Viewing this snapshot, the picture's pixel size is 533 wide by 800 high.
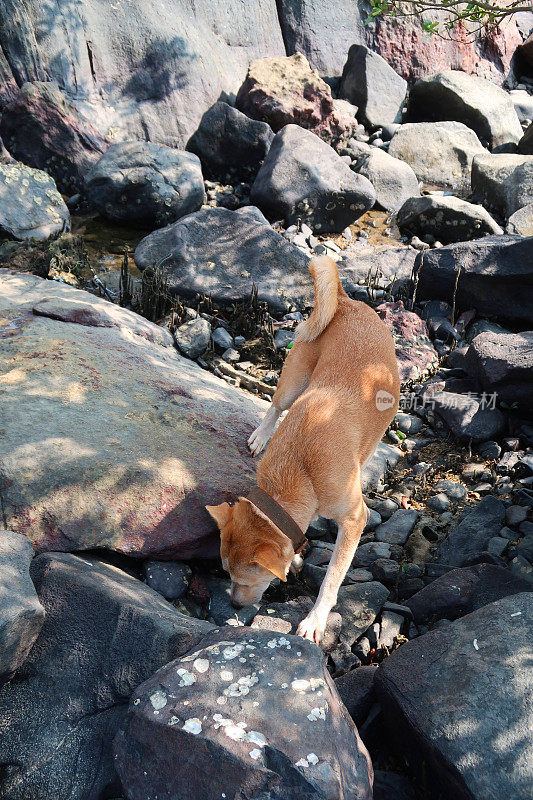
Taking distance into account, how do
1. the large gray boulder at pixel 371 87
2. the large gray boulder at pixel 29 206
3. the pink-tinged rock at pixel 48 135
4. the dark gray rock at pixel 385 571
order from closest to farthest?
1. the dark gray rock at pixel 385 571
2. the large gray boulder at pixel 29 206
3. the pink-tinged rock at pixel 48 135
4. the large gray boulder at pixel 371 87

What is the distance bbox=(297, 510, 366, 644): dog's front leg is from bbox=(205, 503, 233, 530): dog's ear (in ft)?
2.30

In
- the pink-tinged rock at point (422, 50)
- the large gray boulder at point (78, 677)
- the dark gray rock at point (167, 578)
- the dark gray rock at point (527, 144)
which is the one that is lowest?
the dark gray rock at point (167, 578)

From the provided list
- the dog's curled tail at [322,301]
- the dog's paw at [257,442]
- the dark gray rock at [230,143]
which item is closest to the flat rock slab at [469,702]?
the dog's paw at [257,442]

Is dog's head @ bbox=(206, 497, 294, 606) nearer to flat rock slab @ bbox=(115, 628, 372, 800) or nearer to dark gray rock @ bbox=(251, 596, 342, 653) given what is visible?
dark gray rock @ bbox=(251, 596, 342, 653)

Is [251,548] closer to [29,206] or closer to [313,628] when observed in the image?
[313,628]

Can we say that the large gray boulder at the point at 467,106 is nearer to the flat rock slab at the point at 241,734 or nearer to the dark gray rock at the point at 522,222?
the dark gray rock at the point at 522,222

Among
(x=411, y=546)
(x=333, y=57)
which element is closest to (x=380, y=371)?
(x=411, y=546)

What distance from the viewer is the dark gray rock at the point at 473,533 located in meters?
4.66

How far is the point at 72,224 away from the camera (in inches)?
382

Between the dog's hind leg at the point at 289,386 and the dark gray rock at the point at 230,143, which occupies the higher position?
the dark gray rock at the point at 230,143

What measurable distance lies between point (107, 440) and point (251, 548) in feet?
4.05

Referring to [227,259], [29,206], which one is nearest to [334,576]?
[227,259]

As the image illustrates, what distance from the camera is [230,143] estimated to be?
36.9 ft

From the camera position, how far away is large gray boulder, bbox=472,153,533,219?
10.5m
